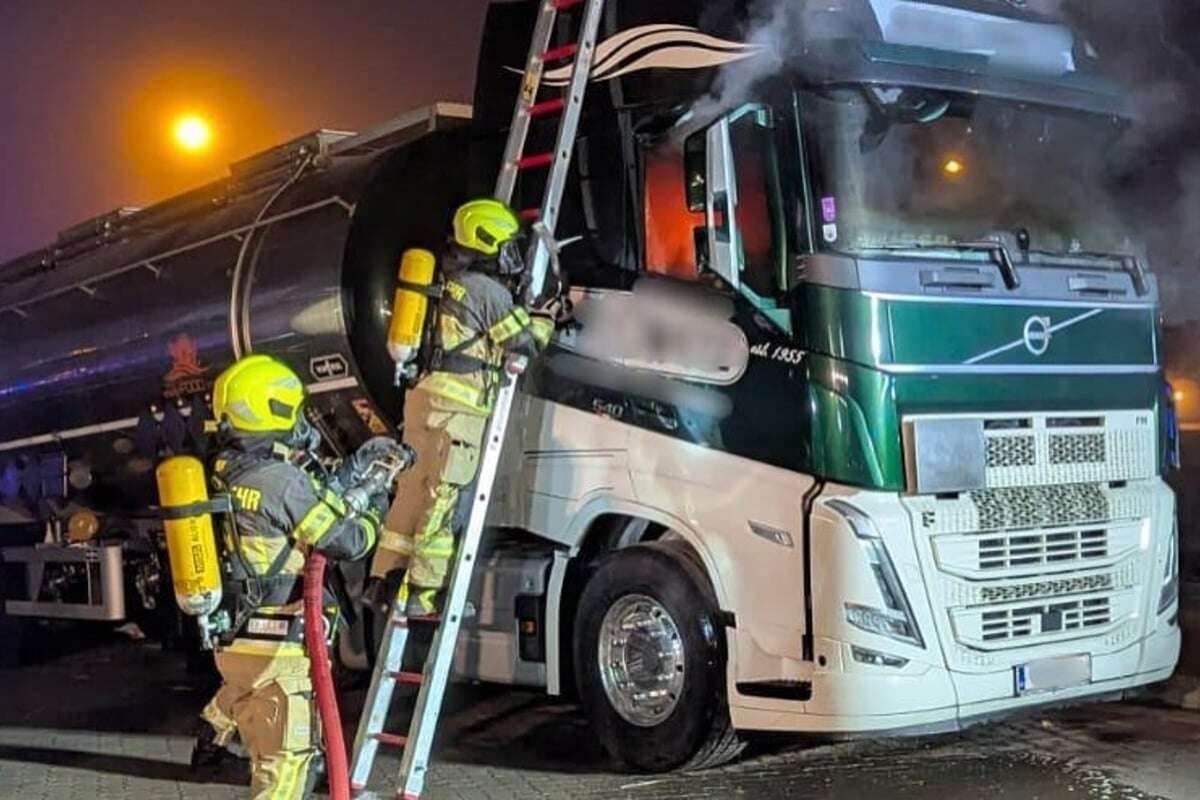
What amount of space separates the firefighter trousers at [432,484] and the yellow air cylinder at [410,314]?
21cm

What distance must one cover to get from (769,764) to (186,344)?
412 centimetres

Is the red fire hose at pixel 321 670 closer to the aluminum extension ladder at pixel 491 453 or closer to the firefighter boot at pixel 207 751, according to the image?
the aluminum extension ladder at pixel 491 453

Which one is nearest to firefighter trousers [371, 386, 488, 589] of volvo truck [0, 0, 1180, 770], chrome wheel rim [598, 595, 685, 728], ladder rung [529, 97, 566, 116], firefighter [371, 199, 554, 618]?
firefighter [371, 199, 554, 618]

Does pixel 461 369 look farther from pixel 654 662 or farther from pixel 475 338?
pixel 654 662

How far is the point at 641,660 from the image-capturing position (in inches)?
238

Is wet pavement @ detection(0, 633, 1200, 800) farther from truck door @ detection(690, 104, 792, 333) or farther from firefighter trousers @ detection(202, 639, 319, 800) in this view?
truck door @ detection(690, 104, 792, 333)

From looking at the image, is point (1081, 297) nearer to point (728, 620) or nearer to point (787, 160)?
point (787, 160)

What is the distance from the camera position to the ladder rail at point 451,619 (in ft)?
17.6

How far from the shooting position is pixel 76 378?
9422 mm

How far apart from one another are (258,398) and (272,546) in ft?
1.68

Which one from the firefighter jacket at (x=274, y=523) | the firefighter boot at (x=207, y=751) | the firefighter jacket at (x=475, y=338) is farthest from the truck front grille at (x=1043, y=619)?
the firefighter boot at (x=207, y=751)

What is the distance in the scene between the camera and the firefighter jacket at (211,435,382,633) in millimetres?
4840

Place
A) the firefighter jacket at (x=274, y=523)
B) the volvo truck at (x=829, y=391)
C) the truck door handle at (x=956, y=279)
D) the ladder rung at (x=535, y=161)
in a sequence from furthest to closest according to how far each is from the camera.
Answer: the ladder rung at (x=535, y=161) → the truck door handle at (x=956, y=279) → the volvo truck at (x=829, y=391) → the firefighter jacket at (x=274, y=523)

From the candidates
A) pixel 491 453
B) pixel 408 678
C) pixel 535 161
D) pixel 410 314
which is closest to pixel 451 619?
pixel 408 678
